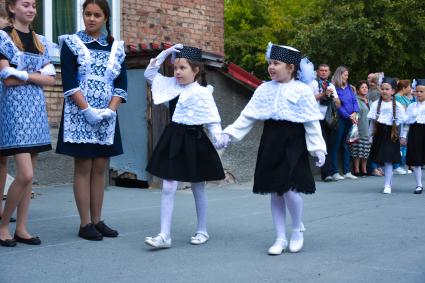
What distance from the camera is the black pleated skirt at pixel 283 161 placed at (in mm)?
5926

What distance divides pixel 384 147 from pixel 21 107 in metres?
6.18

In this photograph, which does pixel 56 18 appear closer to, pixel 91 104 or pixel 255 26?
pixel 91 104

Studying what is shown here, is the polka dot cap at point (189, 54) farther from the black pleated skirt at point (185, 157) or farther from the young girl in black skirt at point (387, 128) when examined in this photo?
the young girl in black skirt at point (387, 128)

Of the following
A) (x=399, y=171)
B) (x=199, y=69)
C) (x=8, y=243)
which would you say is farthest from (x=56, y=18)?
(x=399, y=171)

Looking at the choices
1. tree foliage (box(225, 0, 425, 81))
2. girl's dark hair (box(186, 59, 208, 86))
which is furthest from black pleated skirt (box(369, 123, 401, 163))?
tree foliage (box(225, 0, 425, 81))

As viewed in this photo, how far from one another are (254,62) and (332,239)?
27.6 m

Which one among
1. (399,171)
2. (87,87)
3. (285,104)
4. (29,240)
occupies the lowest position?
(399,171)

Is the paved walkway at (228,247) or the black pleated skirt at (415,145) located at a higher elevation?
the black pleated skirt at (415,145)

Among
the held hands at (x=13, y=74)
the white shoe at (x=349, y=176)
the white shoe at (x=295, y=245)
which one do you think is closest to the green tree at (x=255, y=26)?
the white shoe at (x=349, y=176)

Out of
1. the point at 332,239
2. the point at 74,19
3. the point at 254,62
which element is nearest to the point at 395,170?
the point at 74,19

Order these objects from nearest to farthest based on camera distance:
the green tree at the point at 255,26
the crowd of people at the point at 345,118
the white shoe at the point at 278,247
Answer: the white shoe at the point at 278,247
the crowd of people at the point at 345,118
the green tree at the point at 255,26

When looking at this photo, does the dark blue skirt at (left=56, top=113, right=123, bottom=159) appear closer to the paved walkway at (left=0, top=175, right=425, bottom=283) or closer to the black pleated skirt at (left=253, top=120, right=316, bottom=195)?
the paved walkway at (left=0, top=175, right=425, bottom=283)

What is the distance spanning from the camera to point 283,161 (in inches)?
237

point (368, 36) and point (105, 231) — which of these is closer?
point (105, 231)
